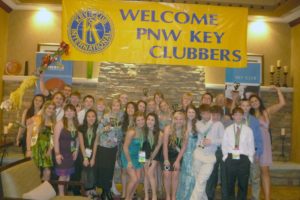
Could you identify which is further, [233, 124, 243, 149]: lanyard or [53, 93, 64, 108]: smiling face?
[53, 93, 64, 108]: smiling face

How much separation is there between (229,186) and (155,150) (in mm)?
1073

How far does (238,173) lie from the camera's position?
441 cm

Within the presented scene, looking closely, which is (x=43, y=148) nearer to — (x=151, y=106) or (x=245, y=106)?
(x=151, y=106)

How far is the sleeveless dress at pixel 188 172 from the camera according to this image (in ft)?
15.2

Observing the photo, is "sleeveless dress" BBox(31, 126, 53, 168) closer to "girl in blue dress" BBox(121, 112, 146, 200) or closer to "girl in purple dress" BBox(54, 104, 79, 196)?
"girl in purple dress" BBox(54, 104, 79, 196)

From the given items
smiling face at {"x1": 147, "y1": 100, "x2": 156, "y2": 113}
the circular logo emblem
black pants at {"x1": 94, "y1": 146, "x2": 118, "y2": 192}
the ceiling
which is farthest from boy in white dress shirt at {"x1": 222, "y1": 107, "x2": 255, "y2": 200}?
the ceiling

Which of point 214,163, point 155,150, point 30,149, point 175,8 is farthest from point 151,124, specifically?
point 175,8

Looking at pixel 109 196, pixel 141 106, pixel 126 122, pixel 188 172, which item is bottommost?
pixel 109 196

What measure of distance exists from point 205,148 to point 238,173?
1.70 feet

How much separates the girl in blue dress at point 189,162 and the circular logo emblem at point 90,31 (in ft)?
6.20

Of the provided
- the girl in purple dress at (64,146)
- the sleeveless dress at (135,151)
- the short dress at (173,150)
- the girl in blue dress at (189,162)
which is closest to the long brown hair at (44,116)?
the girl in purple dress at (64,146)

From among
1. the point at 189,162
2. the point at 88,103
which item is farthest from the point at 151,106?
the point at 189,162

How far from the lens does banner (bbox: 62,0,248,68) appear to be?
556 centimetres

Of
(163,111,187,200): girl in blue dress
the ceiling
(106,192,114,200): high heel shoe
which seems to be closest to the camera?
(163,111,187,200): girl in blue dress
